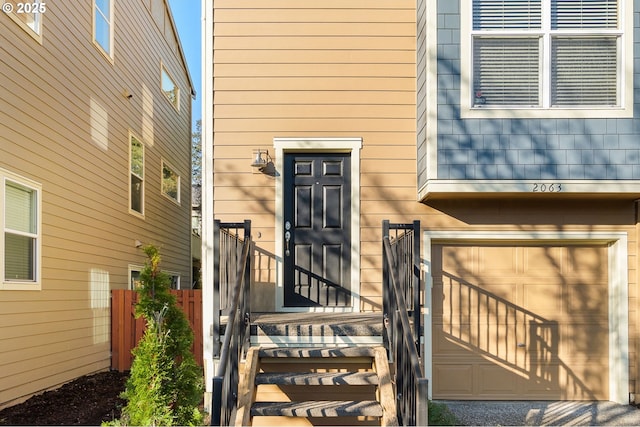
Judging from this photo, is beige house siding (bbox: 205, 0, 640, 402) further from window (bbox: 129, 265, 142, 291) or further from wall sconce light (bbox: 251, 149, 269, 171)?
window (bbox: 129, 265, 142, 291)

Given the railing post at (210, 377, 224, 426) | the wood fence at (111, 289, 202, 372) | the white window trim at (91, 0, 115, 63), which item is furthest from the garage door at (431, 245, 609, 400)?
the white window trim at (91, 0, 115, 63)

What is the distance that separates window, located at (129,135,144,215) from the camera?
32.0 ft

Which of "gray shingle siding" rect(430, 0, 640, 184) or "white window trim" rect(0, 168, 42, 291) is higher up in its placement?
"gray shingle siding" rect(430, 0, 640, 184)

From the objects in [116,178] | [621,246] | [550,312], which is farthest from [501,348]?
[116,178]

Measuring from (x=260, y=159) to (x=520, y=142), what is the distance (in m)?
2.62

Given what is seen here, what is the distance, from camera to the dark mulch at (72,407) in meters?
5.51

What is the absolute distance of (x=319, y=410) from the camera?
398 cm

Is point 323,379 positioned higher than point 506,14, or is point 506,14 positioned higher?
point 506,14

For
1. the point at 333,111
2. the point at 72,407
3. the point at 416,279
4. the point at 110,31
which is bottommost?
the point at 72,407

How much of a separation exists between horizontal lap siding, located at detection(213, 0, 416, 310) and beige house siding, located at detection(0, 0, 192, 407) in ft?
7.98

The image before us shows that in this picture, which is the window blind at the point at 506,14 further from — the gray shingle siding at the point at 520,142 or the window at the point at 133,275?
the window at the point at 133,275

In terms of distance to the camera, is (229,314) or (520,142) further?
(520,142)

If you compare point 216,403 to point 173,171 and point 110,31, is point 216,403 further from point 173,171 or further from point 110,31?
point 173,171

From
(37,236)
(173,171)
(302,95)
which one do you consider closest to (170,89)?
(173,171)
